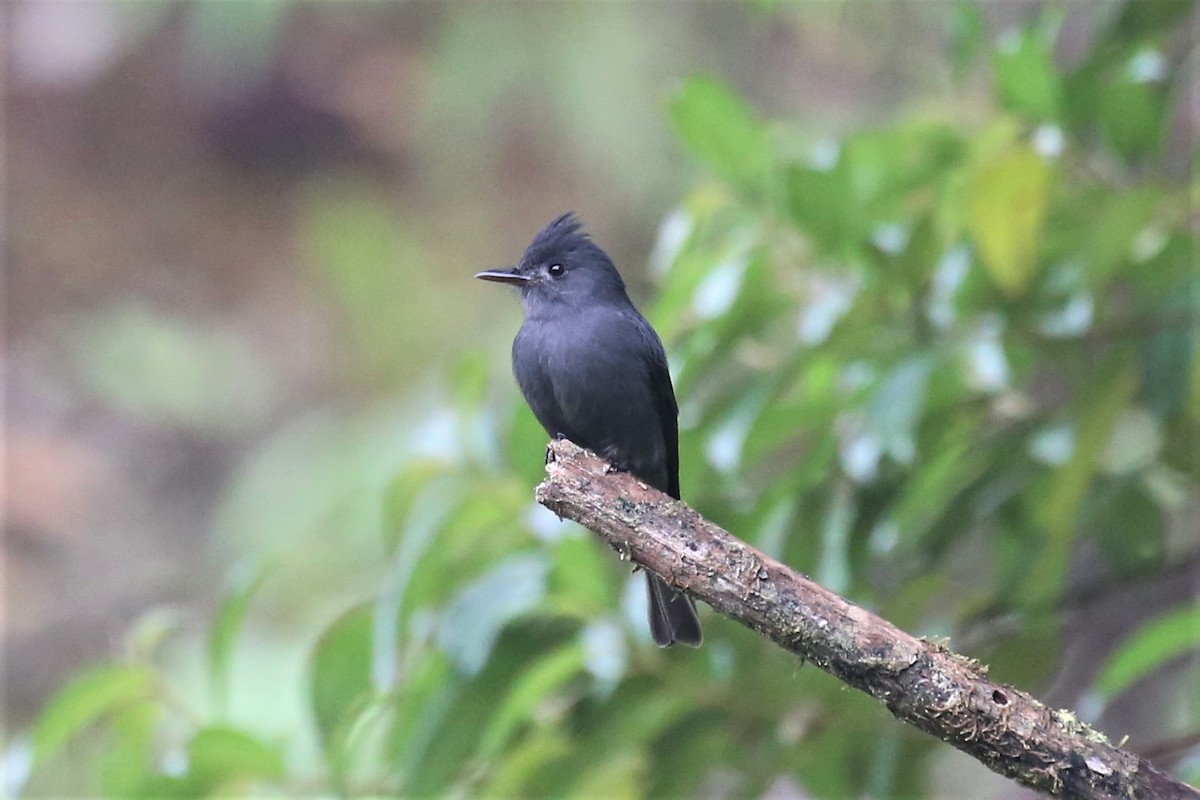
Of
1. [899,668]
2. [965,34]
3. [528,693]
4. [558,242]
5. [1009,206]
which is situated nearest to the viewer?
[899,668]

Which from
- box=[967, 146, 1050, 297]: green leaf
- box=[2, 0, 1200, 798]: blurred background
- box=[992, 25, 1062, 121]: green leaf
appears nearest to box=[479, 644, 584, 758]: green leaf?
box=[2, 0, 1200, 798]: blurred background

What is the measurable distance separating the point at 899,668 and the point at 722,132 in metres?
1.68

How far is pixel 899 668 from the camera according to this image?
8.01 feet

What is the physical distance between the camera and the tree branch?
7.83 ft

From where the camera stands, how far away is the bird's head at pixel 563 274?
414cm

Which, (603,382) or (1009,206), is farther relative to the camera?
(603,382)

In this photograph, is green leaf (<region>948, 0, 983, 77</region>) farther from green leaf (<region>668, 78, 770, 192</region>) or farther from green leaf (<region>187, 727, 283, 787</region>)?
green leaf (<region>187, 727, 283, 787</region>)

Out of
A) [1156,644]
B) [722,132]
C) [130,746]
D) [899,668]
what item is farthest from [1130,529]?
[130,746]

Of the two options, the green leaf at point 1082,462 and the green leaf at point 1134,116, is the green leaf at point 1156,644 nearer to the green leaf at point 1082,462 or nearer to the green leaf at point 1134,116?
the green leaf at point 1082,462

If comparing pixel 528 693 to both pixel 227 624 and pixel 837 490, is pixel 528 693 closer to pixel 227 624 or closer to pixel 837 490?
pixel 227 624

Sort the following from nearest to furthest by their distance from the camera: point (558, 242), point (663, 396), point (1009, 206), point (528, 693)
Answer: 1. point (1009, 206)
2. point (528, 693)
3. point (663, 396)
4. point (558, 242)

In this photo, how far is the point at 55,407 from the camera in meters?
9.23

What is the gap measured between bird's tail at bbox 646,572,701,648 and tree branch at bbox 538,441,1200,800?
2.64ft

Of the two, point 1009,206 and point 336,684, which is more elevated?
point 1009,206
